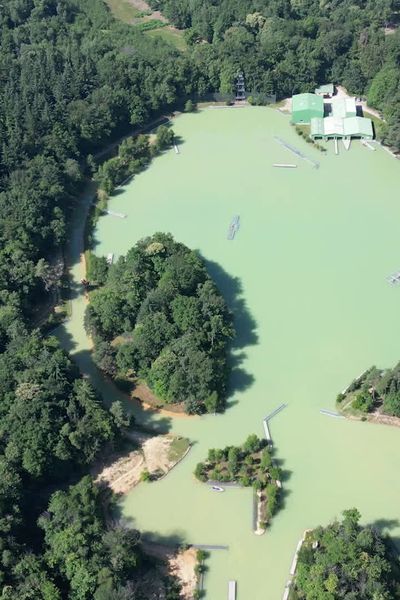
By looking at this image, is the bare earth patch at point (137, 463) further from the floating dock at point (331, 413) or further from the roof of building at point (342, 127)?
the roof of building at point (342, 127)

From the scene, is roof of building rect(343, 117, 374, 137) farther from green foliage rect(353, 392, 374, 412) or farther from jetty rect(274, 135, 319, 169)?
green foliage rect(353, 392, 374, 412)

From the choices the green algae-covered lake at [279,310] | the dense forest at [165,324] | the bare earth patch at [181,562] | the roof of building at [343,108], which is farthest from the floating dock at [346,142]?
the bare earth patch at [181,562]

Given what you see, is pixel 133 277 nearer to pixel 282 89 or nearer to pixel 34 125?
pixel 34 125

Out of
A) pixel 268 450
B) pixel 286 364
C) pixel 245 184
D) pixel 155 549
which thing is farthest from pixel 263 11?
pixel 155 549

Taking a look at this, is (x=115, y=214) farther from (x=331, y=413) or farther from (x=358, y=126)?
(x=331, y=413)

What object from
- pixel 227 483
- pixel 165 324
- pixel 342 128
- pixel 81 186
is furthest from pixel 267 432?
pixel 342 128
